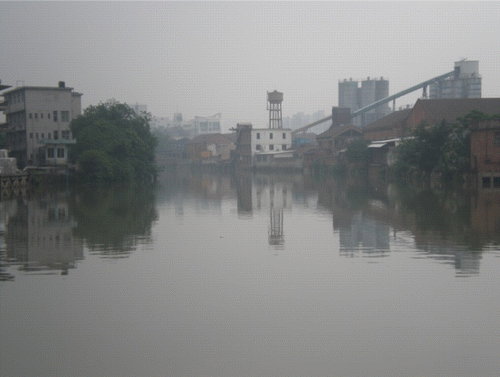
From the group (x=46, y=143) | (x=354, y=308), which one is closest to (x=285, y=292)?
(x=354, y=308)

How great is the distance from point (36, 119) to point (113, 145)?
1118 centimetres

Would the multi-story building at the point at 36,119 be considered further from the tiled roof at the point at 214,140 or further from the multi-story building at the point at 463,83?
the tiled roof at the point at 214,140

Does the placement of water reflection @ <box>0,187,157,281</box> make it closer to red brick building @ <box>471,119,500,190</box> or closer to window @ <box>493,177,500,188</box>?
red brick building @ <box>471,119,500,190</box>

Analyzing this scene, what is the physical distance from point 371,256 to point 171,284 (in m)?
4.38

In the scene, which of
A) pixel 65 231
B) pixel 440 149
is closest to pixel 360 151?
pixel 440 149

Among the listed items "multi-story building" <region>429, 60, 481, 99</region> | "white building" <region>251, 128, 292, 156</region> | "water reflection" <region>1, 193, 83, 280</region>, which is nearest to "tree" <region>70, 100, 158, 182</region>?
"water reflection" <region>1, 193, 83, 280</region>

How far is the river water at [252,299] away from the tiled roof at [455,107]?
32460mm

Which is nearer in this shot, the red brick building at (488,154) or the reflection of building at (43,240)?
the reflection of building at (43,240)

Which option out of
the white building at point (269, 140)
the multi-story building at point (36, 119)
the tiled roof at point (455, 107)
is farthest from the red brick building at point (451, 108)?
the white building at point (269, 140)

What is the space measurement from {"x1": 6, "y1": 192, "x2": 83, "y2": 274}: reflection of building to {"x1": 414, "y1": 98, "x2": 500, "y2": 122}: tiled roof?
33.4 metres

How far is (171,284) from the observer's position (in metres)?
10.4

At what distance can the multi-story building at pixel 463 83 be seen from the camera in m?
73.5

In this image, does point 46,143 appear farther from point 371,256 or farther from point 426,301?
point 426,301

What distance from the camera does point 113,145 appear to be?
45.7 metres
